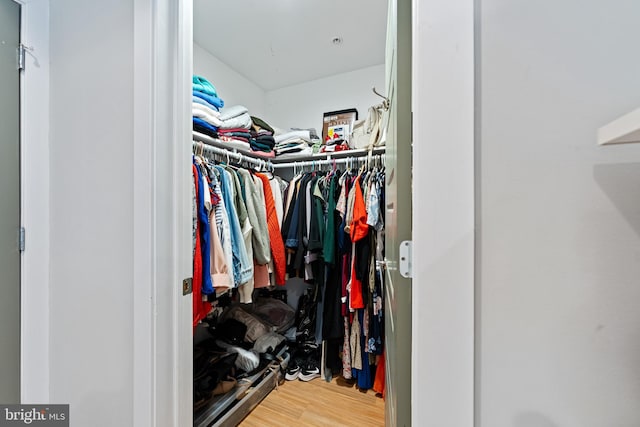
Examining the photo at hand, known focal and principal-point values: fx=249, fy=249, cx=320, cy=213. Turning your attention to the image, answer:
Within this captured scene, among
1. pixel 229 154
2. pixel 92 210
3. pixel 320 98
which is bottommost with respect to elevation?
pixel 92 210

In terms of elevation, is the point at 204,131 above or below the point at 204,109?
below

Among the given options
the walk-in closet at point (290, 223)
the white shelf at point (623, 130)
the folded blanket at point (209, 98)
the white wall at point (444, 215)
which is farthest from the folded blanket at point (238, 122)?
the white shelf at point (623, 130)

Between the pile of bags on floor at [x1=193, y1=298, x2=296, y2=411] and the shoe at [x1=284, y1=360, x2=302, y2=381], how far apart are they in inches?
6.0

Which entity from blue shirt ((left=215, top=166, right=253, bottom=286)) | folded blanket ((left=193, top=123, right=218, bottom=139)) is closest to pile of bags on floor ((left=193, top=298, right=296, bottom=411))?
blue shirt ((left=215, top=166, right=253, bottom=286))

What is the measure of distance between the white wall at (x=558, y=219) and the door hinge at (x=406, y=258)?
6.6 inches

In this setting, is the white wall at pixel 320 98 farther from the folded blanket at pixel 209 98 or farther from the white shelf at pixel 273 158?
the folded blanket at pixel 209 98

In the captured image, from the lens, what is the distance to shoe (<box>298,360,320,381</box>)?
1.85 meters

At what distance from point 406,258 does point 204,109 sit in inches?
56.1

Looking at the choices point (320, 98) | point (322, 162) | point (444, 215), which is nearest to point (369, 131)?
point (322, 162)

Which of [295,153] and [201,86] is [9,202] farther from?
[295,153]

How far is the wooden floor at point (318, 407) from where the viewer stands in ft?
4.81

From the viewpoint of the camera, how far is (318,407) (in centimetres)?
158

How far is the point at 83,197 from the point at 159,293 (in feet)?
1.52

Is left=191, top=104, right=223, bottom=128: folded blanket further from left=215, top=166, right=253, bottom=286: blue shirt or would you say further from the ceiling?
the ceiling
